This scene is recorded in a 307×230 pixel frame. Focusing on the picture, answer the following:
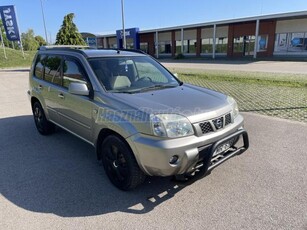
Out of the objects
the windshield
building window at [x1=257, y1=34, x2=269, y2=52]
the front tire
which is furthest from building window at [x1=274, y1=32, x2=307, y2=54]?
the front tire

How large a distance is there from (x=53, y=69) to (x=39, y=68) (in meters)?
0.80

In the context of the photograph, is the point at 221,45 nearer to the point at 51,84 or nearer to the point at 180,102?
the point at 51,84

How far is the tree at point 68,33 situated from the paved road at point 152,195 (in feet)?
66.4

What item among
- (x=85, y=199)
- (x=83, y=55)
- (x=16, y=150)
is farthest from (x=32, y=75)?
(x=85, y=199)

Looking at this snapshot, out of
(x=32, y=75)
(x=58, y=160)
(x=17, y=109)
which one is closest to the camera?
(x=58, y=160)

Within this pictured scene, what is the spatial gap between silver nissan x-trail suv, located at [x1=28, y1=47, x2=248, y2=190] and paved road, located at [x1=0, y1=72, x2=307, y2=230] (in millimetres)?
354

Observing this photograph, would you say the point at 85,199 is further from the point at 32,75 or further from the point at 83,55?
the point at 32,75

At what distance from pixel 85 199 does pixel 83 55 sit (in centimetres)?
210

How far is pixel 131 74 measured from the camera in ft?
12.5

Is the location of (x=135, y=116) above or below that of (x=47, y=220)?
above

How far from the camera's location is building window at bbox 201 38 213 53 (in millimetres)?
35312

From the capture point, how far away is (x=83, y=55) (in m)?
3.67

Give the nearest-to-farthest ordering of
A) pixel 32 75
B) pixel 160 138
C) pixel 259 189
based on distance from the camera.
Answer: pixel 160 138
pixel 259 189
pixel 32 75

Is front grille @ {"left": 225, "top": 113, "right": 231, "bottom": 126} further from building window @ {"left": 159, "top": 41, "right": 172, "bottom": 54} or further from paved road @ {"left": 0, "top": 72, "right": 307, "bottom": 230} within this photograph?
building window @ {"left": 159, "top": 41, "right": 172, "bottom": 54}
